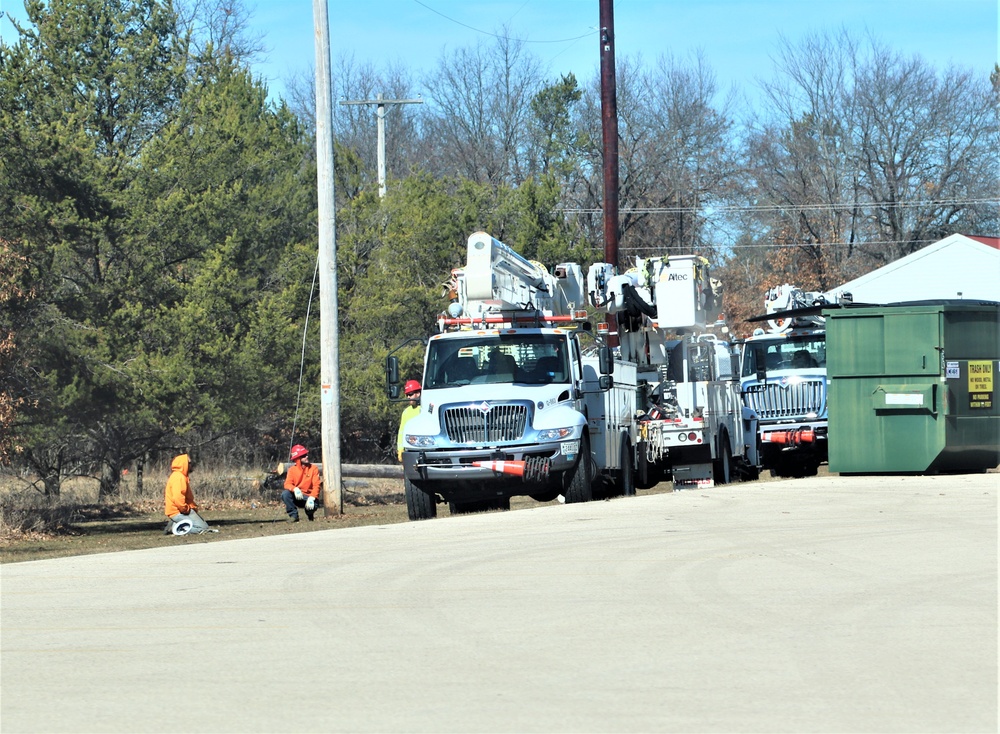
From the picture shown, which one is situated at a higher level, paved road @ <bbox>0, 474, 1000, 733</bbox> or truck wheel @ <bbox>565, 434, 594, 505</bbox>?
truck wheel @ <bbox>565, 434, 594, 505</bbox>

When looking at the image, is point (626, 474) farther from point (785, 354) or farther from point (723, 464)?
point (785, 354)

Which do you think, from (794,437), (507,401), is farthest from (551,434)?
(794,437)

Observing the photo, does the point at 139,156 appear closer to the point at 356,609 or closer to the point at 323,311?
the point at 323,311

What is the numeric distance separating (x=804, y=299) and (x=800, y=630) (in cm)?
2085

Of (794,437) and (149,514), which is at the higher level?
(794,437)

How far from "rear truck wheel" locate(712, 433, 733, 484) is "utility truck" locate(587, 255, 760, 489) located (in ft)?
0.05

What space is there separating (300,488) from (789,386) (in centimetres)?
995

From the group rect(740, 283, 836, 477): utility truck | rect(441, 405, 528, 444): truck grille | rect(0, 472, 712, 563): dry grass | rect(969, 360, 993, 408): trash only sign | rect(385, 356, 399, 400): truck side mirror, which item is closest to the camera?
rect(441, 405, 528, 444): truck grille

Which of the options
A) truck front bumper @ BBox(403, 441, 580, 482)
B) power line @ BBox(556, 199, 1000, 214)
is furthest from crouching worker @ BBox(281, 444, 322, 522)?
power line @ BBox(556, 199, 1000, 214)

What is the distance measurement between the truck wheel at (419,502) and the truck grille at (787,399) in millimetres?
10308

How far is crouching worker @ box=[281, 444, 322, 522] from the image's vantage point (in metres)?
21.7

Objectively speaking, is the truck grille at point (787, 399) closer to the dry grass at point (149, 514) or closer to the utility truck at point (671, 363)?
the dry grass at point (149, 514)

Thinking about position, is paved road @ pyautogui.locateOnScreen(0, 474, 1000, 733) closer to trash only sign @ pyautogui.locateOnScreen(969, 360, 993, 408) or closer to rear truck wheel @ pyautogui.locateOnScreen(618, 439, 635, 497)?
rear truck wheel @ pyautogui.locateOnScreen(618, 439, 635, 497)

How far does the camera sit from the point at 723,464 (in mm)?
23469
